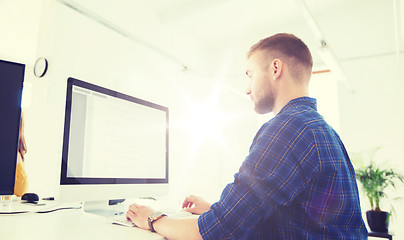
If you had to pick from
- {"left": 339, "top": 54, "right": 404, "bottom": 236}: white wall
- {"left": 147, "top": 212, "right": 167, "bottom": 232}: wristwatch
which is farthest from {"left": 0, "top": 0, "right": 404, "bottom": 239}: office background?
{"left": 147, "top": 212, "right": 167, "bottom": 232}: wristwatch

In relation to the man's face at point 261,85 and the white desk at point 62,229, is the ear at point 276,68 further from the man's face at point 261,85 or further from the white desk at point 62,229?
the white desk at point 62,229

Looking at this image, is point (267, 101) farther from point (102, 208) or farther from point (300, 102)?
point (102, 208)

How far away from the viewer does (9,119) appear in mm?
803

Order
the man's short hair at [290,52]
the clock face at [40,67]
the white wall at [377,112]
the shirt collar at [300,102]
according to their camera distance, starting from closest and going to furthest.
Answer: the shirt collar at [300,102], the man's short hair at [290,52], the clock face at [40,67], the white wall at [377,112]

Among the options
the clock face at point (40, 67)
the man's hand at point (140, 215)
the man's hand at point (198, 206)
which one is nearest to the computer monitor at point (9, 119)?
the man's hand at point (140, 215)

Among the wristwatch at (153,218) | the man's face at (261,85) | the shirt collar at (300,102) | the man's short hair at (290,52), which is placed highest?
the man's short hair at (290,52)

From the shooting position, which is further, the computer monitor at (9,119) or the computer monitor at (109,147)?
the computer monitor at (109,147)

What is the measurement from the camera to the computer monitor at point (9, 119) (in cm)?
78

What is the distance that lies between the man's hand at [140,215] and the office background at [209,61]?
146 cm

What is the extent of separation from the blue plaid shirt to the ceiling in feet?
7.99

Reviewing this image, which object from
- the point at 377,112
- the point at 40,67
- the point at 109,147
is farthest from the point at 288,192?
the point at 377,112

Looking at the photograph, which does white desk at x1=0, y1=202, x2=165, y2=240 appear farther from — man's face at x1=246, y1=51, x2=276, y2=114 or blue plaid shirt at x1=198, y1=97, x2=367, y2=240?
man's face at x1=246, y1=51, x2=276, y2=114

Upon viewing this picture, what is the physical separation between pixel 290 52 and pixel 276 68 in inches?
4.3

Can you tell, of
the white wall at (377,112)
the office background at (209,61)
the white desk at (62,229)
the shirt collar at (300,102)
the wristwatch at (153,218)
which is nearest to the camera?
the white desk at (62,229)
